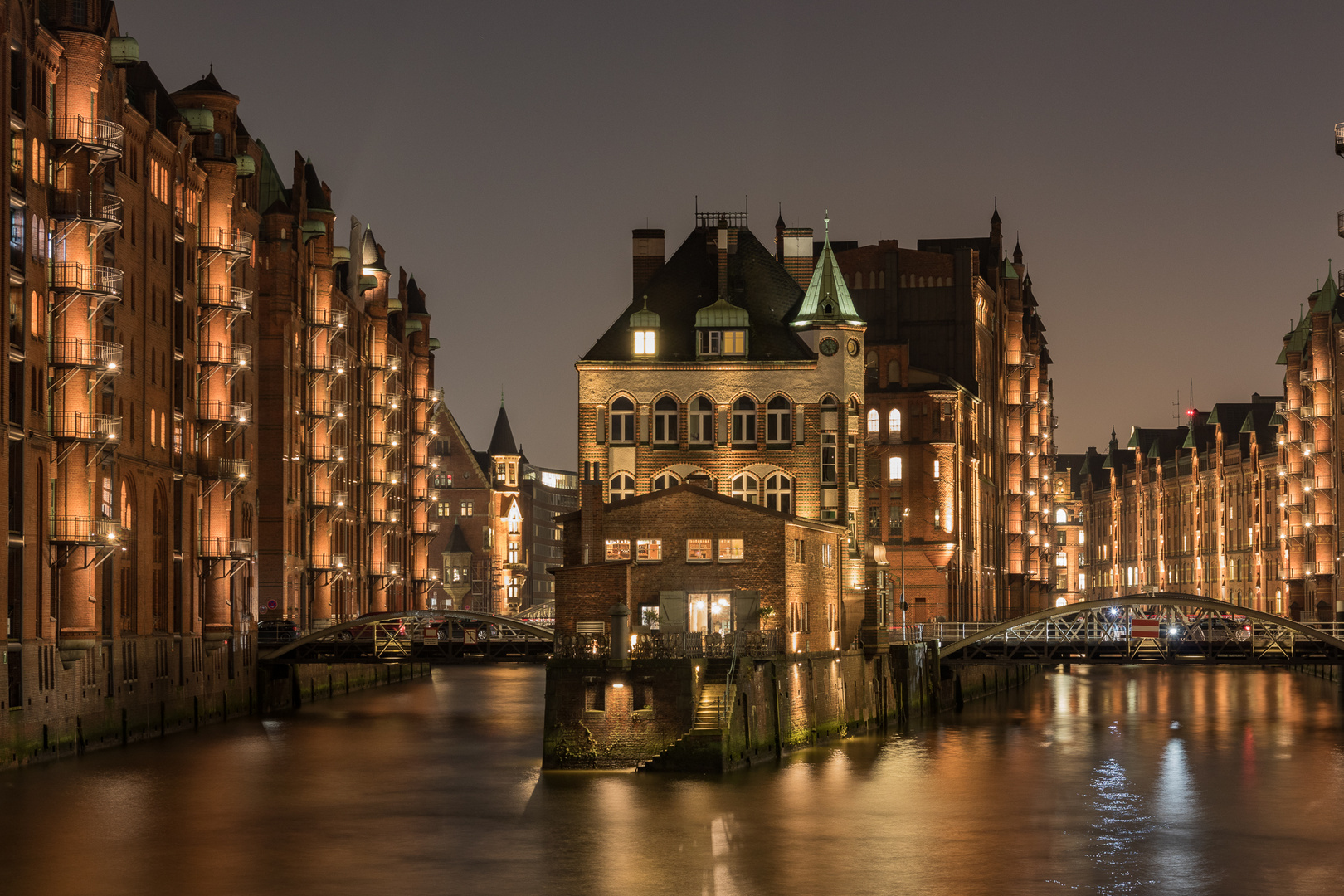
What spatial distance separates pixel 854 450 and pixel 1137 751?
16.7 m

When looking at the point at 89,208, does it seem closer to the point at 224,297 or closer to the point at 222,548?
the point at 224,297

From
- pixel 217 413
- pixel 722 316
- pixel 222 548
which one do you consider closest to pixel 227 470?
pixel 217 413

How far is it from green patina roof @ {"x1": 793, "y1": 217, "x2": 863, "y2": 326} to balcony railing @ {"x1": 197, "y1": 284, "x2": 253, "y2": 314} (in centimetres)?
2313

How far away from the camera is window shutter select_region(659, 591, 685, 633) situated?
66.1 m

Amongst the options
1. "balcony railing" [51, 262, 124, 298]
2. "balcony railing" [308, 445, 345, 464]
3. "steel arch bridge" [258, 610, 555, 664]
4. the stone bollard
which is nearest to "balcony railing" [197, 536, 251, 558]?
"steel arch bridge" [258, 610, 555, 664]

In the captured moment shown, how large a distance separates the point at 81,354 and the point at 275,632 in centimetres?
3038

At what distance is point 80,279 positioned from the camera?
65562 millimetres

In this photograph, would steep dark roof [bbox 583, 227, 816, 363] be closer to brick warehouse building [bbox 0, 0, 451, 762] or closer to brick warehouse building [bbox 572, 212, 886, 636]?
brick warehouse building [bbox 572, 212, 886, 636]

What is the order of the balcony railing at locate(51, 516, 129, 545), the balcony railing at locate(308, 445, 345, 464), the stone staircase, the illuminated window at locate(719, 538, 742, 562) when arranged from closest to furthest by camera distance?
the stone staircase
the balcony railing at locate(51, 516, 129, 545)
the illuminated window at locate(719, 538, 742, 562)
the balcony railing at locate(308, 445, 345, 464)

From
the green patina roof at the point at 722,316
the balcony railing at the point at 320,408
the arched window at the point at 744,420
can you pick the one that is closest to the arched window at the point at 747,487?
the arched window at the point at 744,420

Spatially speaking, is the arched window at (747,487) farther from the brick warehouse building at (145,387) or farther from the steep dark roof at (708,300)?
the brick warehouse building at (145,387)

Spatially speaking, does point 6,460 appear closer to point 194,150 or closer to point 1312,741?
point 194,150

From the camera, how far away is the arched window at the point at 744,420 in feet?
272

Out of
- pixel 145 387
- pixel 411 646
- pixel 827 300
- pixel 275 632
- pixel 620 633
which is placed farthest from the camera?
pixel 275 632
